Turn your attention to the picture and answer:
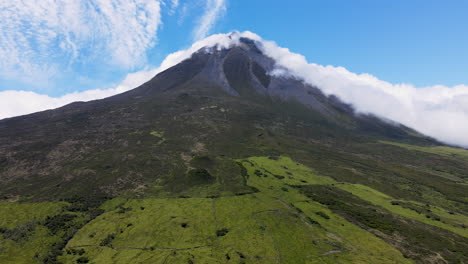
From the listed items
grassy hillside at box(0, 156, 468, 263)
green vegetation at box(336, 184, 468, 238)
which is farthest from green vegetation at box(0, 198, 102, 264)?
green vegetation at box(336, 184, 468, 238)

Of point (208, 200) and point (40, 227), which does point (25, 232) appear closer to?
point (40, 227)

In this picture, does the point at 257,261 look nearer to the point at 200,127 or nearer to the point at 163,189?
the point at 163,189

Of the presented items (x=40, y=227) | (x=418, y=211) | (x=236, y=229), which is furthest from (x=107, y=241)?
(x=418, y=211)

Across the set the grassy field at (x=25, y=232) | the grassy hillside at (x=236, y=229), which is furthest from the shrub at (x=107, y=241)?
the grassy field at (x=25, y=232)

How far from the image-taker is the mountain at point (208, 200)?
191 ft

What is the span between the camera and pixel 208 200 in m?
81.9

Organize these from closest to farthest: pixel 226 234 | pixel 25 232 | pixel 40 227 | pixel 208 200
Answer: pixel 25 232, pixel 226 234, pixel 40 227, pixel 208 200

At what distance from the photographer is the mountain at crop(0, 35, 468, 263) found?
5812 cm

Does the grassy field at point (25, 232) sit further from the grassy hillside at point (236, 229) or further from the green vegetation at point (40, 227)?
the grassy hillside at point (236, 229)

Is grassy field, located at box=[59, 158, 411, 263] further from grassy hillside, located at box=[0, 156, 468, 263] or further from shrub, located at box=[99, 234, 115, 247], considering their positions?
grassy hillside, located at box=[0, 156, 468, 263]

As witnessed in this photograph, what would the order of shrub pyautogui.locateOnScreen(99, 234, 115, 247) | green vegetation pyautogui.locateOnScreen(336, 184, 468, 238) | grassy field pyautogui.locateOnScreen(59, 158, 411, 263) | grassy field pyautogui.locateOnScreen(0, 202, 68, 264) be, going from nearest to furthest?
grassy field pyautogui.locateOnScreen(59, 158, 411, 263) < grassy field pyautogui.locateOnScreen(0, 202, 68, 264) < shrub pyautogui.locateOnScreen(99, 234, 115, 247) < green vegetation pyautogui.locateOnScreen(336, 184, 468, 238)

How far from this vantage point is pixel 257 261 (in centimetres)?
5334

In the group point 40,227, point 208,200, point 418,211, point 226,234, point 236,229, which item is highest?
point 208,200

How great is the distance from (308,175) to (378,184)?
110 feet
